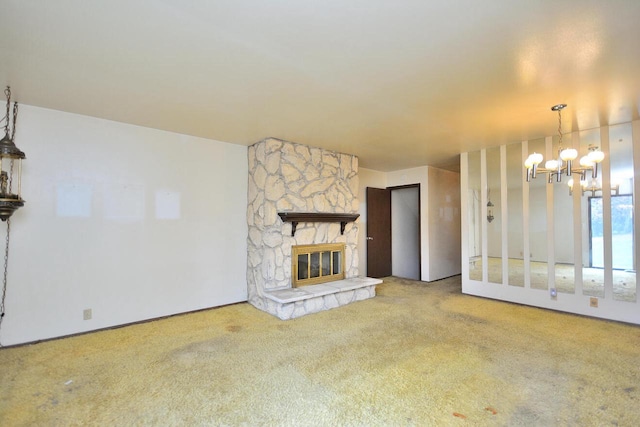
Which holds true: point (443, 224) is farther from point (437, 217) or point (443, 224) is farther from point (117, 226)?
point (117, 226)

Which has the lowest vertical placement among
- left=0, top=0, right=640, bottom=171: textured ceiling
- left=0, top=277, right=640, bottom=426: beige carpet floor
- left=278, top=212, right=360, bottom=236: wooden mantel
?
left=0, top=277, right=640, bottom=426: beige carpet floor

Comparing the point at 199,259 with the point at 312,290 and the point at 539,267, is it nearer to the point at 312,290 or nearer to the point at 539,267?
the point at 312,290

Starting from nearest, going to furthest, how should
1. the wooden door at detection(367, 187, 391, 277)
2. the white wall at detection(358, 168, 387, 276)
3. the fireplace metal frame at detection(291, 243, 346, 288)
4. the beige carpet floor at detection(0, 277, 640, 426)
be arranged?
the beige carpet floor at detection(0, 277, 640, 426) → the fireplace metal frame at detection(291, 243, 346, 288) → the white wall at detection(358, 168, 387, 276) → the wooden door at detection(367, 187, 391, 277)

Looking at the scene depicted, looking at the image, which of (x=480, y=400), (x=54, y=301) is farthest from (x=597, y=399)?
(x=54, y=301)

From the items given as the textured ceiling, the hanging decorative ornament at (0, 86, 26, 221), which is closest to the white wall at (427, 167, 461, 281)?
the textured ceiling

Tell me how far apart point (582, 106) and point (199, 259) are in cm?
504

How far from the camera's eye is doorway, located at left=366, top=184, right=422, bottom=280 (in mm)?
6516

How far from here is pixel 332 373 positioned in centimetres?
248

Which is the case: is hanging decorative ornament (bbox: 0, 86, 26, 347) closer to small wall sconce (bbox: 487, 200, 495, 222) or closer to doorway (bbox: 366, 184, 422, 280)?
doorway (bbox: 366, 184, 422, 280)

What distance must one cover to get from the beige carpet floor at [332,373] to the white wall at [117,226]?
37cm

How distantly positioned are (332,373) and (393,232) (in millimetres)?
4917

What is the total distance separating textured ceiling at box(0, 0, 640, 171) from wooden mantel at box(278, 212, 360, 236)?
50.7 inches

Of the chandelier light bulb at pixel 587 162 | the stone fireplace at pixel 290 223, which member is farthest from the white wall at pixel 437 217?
the chandelier light bulb at pixel 587 162

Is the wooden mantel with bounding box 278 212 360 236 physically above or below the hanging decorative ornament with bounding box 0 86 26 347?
below
